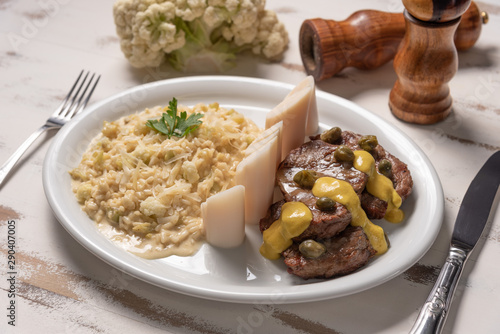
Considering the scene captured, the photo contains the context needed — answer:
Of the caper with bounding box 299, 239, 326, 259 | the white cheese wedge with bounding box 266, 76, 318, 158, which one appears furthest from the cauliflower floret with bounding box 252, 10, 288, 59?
the caper with bounding box 299, 239, 326, 259

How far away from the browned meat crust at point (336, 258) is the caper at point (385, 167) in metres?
0.56

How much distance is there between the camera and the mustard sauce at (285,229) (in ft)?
10.5

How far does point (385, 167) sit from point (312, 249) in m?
0.91

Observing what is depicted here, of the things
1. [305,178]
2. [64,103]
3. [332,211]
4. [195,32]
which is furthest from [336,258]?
[195,32]

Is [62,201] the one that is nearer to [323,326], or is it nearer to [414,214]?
[323,326]

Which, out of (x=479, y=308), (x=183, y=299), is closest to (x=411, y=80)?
(x=479, y=308)

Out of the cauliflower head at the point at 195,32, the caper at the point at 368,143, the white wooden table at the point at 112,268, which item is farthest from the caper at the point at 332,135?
the cauliflower head at the point at 195,32

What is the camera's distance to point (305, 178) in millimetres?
3418

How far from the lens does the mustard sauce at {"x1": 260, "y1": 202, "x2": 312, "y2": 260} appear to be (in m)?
3.20

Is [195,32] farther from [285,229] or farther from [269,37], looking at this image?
[285,229]

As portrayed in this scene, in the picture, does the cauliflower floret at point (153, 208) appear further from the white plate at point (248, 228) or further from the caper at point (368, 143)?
the caper at point (368, 143)

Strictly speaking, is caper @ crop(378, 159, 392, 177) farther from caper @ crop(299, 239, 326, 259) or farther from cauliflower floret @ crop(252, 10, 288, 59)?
cauliflower floret @ crop(252, 10, 288, 59)

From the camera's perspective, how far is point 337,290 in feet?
9.95

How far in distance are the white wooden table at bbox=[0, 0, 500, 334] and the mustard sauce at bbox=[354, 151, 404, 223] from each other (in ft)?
1.19
